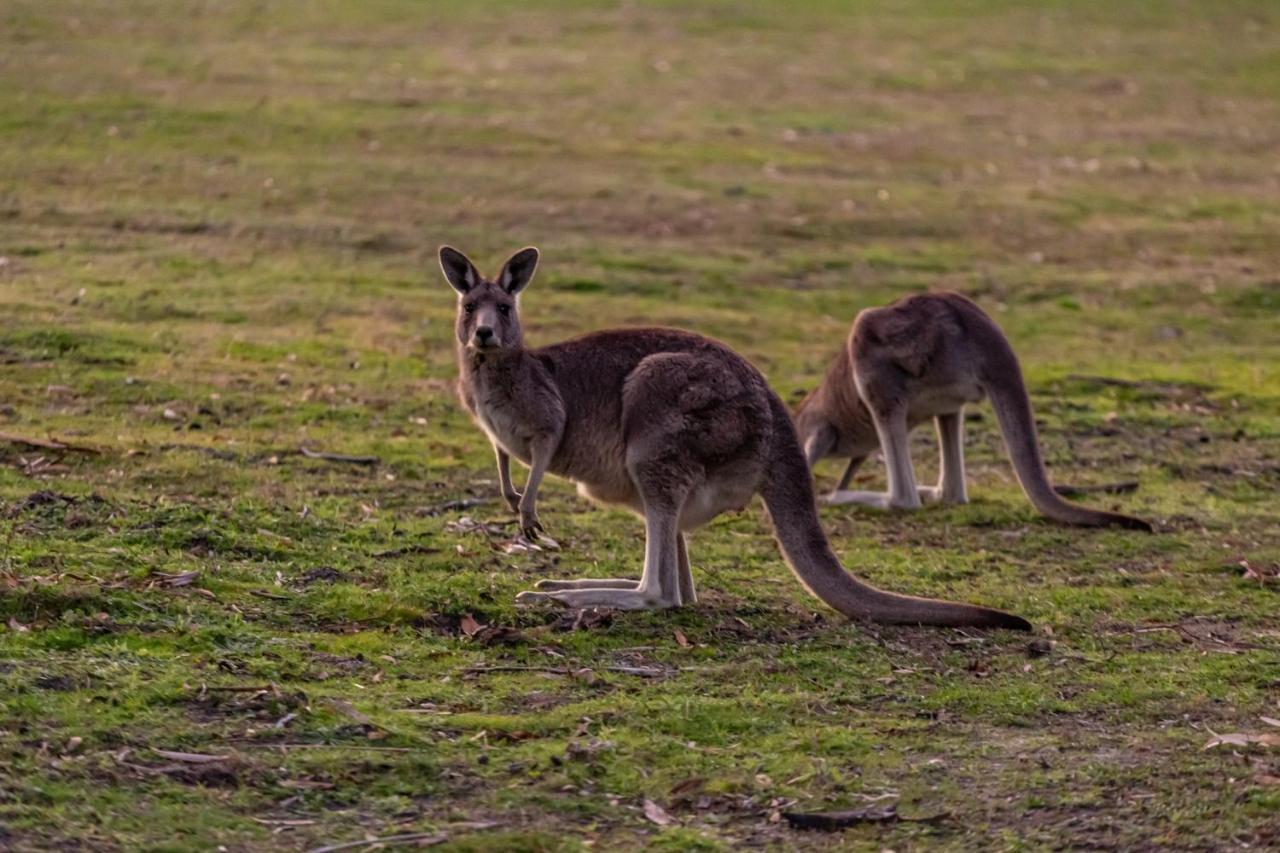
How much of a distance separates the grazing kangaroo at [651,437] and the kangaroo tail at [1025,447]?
1.95 m

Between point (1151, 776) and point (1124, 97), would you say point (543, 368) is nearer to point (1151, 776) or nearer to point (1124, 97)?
point (1151, 776)

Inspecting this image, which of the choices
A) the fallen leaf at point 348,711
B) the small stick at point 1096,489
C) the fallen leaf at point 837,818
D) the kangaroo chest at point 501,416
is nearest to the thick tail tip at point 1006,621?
the fallen leaf at point 837,818

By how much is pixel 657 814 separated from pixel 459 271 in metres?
2.52

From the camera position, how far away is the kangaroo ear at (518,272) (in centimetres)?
632

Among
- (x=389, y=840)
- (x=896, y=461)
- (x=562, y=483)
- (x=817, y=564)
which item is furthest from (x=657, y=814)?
(x=896, y=461)

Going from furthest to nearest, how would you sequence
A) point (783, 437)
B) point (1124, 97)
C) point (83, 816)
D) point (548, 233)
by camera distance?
point (1124, 97) → point (548, 233) → point (783, 437) → point (83, 816)

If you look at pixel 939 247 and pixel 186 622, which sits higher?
pixel 939 247

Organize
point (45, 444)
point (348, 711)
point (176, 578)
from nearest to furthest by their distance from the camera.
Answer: point (348, 711) < point (176, 578) < point (45, 444)

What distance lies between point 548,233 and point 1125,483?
19.5 feet

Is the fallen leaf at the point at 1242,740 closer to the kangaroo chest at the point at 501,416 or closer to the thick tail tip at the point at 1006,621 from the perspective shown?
the thick tail tip at the point at 1006,621

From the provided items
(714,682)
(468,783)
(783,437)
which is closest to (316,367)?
(783,437)

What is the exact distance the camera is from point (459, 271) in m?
6.38

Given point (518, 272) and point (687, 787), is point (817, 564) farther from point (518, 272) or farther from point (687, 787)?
point (687, 787)

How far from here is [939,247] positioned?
14188mm
